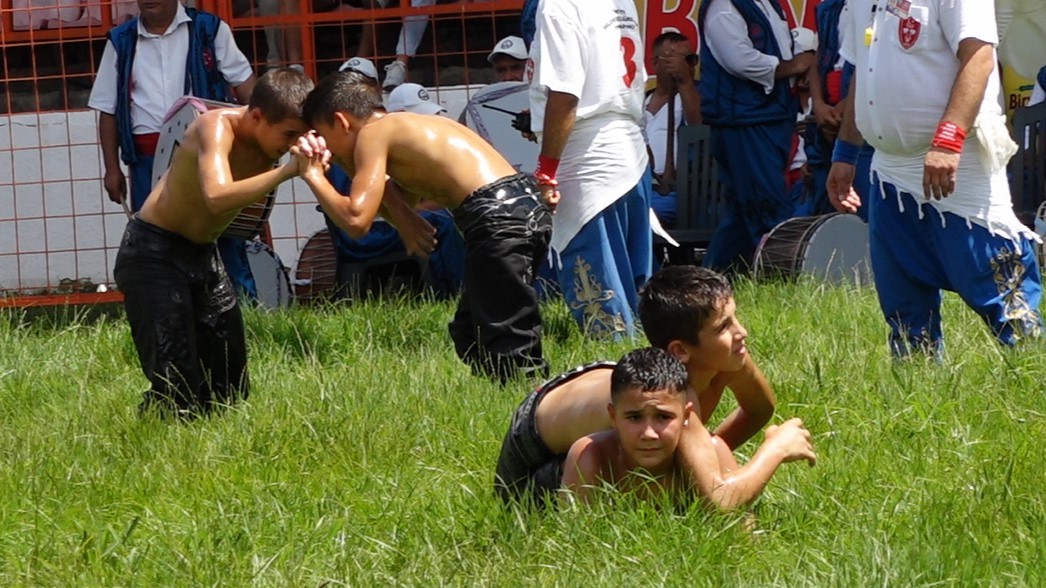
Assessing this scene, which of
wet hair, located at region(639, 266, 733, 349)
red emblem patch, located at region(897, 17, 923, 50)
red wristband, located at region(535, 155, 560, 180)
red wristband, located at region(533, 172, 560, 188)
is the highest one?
red emblem patch, located at region(897, 17, 923, 50)

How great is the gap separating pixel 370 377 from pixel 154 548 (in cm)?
208

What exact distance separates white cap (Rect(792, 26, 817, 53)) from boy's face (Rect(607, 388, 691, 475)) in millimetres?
6547

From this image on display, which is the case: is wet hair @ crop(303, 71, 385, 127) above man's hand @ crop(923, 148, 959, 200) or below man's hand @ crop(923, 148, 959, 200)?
above

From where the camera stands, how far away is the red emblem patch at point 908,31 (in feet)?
18.7

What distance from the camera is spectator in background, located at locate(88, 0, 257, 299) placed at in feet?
31.6

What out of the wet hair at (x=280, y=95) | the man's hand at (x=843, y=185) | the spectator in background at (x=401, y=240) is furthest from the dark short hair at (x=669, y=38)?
the wet hair at (x=280, y=95)

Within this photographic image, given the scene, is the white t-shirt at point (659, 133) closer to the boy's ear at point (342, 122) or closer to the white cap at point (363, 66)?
the white cap at point (363, 66)

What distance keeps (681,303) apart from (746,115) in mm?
5864

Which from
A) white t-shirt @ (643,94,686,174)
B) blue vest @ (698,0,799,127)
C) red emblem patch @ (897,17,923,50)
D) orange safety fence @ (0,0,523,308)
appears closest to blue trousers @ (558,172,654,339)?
red emblem patch @ (897,17,923,50)

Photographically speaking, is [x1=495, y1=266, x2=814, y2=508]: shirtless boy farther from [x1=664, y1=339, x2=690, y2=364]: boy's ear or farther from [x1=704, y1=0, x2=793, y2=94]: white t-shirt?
[x1=704, y1=0, x2=793, y2=94]: white t-shirt

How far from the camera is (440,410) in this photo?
5762 mm

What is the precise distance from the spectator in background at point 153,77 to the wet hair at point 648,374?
5.94 metres

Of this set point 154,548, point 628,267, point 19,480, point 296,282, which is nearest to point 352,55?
point 296,282

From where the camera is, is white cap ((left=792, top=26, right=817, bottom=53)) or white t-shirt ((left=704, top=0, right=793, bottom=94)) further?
white cap ((left=792, top=26, right=817, bottom=53))
